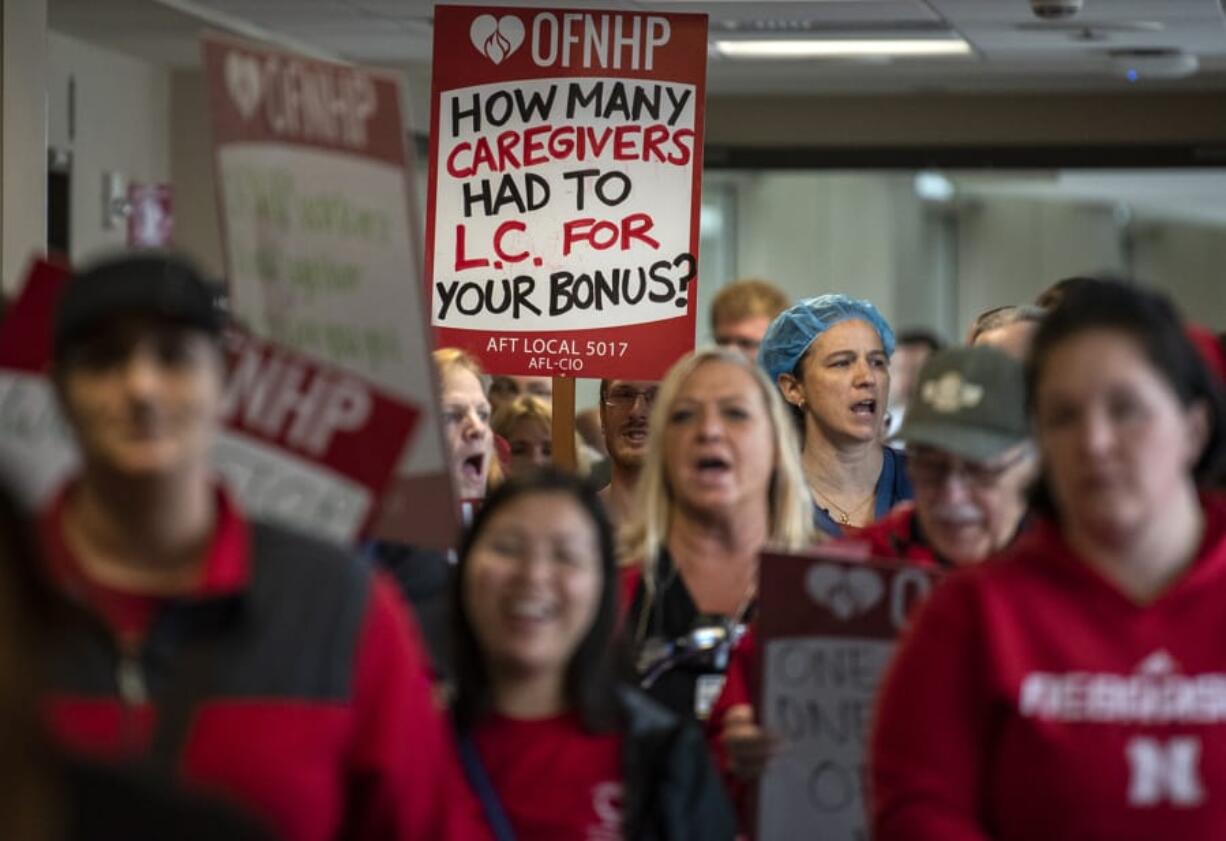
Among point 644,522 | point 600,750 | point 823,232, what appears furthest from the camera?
point 823,232

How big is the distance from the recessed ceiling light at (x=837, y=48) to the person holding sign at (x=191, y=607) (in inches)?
314

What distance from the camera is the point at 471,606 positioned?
130 inches

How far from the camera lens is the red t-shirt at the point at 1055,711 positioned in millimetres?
2781

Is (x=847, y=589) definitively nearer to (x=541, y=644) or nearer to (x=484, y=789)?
(x=541, y=644)

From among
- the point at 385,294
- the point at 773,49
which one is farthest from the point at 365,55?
the point at 385,294

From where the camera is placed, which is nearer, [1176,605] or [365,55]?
[1176,605]

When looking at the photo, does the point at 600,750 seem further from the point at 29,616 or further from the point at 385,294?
the point at 29,616

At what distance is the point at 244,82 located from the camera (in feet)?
11.7

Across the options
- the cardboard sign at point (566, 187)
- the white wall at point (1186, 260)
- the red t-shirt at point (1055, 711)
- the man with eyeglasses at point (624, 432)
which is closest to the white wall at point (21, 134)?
the cardboard sign at point (566, 187)

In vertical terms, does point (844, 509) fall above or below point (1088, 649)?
below

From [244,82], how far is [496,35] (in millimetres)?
2722

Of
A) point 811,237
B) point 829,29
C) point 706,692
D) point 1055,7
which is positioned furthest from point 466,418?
point 811,237

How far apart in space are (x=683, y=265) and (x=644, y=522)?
2156 mm

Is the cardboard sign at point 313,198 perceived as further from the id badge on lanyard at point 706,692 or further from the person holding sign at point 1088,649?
the person holding sign at point 1088,649
